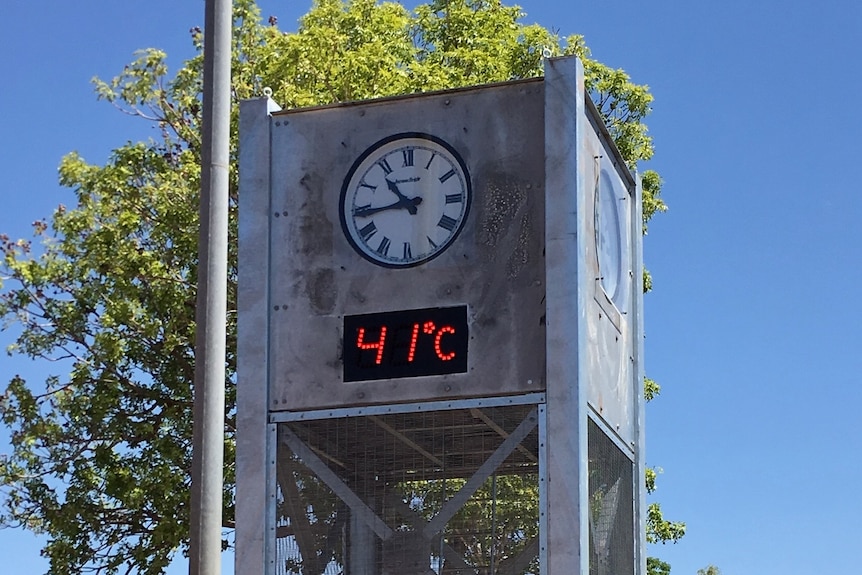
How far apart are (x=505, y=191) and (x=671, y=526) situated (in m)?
15.1

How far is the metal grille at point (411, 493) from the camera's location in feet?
38.9

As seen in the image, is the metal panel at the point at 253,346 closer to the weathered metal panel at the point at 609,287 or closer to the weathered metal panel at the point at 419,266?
the weathered metal panel at the point at 419,266

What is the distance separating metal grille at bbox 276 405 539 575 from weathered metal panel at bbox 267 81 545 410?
25 cm

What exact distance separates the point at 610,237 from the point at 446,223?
1757 mm

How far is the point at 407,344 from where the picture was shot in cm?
1210

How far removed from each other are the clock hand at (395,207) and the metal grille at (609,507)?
207 centimetres

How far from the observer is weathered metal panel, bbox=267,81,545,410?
12.0 meters

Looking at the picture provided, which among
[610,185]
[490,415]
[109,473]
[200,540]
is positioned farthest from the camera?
[109,473]

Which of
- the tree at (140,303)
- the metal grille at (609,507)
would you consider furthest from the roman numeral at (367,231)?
the tree at (140,303)

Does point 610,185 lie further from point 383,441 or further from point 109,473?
point 109,473

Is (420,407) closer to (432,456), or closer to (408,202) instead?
(432,456)

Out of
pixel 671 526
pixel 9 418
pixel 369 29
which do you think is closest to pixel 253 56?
pixel 369 29

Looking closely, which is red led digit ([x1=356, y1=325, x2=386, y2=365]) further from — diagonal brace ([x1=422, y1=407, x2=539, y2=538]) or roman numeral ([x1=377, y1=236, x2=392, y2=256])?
diagonal brace ([x1=422, y1=407, x2=539, y2=538])

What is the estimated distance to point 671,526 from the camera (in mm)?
26281
